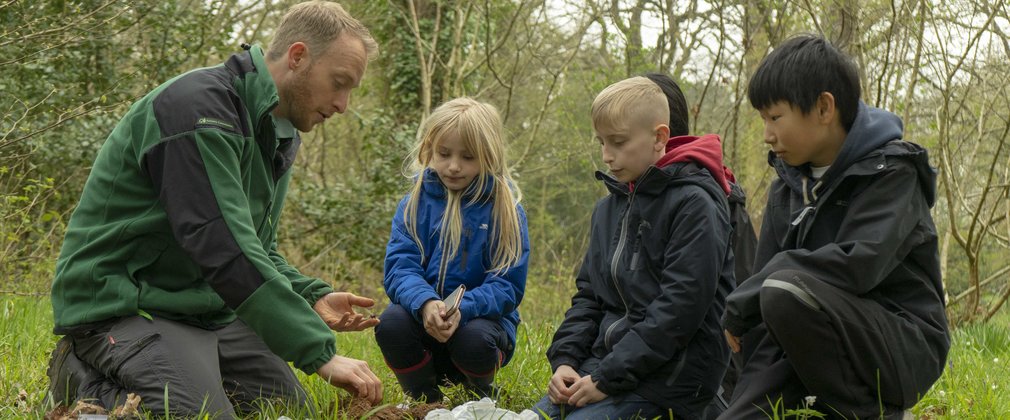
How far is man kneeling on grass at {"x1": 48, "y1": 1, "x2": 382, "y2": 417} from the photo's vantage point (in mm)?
3037

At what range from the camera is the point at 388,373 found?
455cm

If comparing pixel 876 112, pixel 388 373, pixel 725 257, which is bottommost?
pixel 388 373

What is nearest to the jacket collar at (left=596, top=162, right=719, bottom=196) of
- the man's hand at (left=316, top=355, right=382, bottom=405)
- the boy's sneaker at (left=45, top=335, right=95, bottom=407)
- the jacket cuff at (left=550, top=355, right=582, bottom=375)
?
the jacket cuff at (left=550, top=355, right=582, bottom=375)

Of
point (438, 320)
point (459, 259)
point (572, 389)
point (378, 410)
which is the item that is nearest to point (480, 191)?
point (459, 259)

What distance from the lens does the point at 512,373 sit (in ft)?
14.5

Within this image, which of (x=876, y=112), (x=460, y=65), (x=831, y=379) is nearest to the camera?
(x=831, y=379)

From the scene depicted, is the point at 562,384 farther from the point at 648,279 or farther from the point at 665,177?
the point at 665,177

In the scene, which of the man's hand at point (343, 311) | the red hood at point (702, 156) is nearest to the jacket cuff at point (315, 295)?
the man's hand at point (343, 311)

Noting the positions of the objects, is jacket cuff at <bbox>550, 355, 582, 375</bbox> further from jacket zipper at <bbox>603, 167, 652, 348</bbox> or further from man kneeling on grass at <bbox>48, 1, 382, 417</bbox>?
man kneeling on grass at <bbox>48, 1, 382, 417</bbox>

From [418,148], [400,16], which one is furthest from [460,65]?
[418,148]

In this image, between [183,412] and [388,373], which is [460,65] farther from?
[183,412]

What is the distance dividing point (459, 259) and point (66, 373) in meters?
1.58

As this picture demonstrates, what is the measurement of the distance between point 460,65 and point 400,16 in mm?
995

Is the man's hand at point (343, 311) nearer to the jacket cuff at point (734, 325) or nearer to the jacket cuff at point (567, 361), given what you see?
the jacket cuff at point (567, 361)
